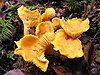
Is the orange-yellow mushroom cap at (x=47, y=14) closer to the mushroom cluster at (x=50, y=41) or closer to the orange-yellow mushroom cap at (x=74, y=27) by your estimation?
the mushroom cluster at (x=50, y=41)

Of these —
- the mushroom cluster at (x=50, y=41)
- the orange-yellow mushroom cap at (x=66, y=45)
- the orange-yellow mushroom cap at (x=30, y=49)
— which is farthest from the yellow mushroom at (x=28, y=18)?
the orange-yellow mushroom cap at (x=66, y=45)

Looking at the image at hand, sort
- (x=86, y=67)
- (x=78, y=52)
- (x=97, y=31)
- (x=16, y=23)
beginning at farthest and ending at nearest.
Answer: (x=16, y=23)
(x=97, y=31)
(x=86, y=67)
(x=78, y=52)

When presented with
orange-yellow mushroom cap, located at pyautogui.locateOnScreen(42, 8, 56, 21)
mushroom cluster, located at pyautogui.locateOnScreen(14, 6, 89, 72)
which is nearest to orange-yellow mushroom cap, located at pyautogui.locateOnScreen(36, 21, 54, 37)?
mushroom cluster, located at pyautogui.locateOnScreen(14, 6, 89, 72)

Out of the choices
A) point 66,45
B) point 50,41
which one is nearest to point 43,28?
point 50,41

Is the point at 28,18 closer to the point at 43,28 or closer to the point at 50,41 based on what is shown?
the point at 43,28

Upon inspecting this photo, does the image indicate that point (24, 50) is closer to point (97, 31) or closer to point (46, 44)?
point (46, 44)

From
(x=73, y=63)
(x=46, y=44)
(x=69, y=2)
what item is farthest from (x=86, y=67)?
(x=69, y=2)

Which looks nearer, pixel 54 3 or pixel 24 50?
pixel 24 50
